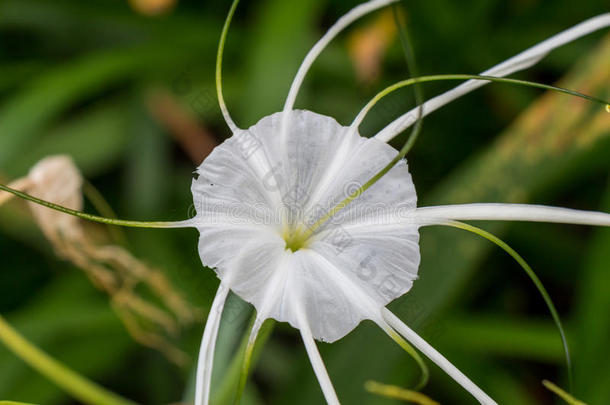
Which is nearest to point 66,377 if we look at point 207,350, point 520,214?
point 207,350

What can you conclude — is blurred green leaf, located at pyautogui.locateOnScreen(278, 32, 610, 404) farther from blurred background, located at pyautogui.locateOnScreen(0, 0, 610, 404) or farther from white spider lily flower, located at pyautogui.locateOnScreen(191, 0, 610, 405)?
white spider lily flower, located at pyautogui.locateOnScreen(191, 0, 610, 405)

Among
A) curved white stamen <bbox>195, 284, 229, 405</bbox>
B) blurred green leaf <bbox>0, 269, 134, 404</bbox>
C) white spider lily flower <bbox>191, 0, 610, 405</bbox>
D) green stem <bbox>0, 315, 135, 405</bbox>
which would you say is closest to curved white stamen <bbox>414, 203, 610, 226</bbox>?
white spider lily flower <bbox>191, 0, 610, 405</bbox>

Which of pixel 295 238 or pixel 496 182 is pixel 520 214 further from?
pixel 496 182

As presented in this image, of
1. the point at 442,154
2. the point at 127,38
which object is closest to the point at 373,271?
the point at 442,154

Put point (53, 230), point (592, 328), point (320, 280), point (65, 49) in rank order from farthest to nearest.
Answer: point (65, 49)
point (592, 328)
point (53, 230)
point (320, 280)

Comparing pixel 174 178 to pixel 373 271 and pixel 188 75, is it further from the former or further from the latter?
pixel 373 271

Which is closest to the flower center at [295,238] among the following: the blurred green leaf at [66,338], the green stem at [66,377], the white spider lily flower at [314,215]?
the white spider lily flower at [314,215]
